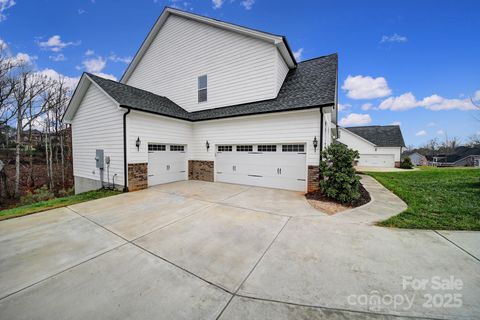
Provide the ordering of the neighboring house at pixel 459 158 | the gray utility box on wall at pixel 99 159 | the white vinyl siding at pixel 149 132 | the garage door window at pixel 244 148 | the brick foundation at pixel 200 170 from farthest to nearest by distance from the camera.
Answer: the neighboring house at pixel 459 158 < the brick foundation at pixel 200 170 < the garage door window at pixel 244 148 < the gray utility box on wall at pixel 99 159 < the white vinyl siding at pixel 149 132

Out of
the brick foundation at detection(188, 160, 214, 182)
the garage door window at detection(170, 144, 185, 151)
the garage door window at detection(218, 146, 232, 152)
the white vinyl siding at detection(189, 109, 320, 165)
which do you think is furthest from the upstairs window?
the brick foundation at detection(188, 160, 214, 182)

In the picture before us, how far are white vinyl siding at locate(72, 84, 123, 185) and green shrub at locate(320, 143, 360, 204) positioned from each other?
8.71 meters

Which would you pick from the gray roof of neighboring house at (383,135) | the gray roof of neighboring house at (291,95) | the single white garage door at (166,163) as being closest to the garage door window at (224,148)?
the gray roof of neighboring house at (291,95)

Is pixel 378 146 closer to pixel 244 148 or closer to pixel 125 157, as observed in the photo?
pixel 244 148

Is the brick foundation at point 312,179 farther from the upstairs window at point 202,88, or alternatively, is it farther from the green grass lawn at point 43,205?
the green grass lawn at point 43,205

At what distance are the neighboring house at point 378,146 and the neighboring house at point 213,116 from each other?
18.2m

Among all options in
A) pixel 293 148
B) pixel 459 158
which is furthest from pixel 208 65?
pixel 459 158

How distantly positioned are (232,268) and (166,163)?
8.13 m

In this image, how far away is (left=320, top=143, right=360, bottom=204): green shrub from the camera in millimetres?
6133

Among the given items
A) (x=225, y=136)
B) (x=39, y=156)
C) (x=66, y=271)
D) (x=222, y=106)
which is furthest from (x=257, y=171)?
(x=39, y=156)

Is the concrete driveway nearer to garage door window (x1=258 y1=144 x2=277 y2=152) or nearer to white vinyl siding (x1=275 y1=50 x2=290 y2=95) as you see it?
garage door window (x1=258 y1=144 x2=277 y2=152)

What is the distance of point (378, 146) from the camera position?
2512 cm

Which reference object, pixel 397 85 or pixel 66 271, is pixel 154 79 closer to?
pixel 66 271

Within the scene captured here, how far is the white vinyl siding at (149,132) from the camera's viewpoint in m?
8.20
